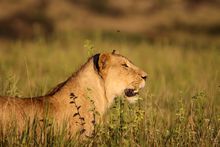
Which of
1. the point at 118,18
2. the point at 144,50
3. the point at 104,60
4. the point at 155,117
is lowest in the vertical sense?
the point at 155,117

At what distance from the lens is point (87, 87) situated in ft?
24.4

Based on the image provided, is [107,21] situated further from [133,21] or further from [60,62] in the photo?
[60,62]

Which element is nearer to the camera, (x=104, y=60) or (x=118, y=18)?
(x=104, y=60)

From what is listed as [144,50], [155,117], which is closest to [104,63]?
[155,117]

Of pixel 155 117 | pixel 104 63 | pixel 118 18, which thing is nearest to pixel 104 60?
pixel 104 63

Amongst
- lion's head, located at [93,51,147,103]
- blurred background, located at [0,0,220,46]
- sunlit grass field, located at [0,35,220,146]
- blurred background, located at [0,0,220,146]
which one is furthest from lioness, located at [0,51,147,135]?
blurred background, located at [0,0,220,46]

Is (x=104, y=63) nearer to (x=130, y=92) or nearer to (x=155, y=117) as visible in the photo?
(x=130, y=92)

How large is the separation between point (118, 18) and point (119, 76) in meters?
21.9

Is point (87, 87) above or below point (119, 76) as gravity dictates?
below

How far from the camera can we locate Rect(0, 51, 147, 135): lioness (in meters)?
6.88

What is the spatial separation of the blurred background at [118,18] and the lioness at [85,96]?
46.3 ft

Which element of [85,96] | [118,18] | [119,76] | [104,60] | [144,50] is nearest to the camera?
[85,96]

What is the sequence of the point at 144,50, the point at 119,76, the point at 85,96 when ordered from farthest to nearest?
the point at 144,50, the point at 119,76, the point at 85,96

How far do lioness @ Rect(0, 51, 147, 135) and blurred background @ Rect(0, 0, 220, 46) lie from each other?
14113 millimetres
